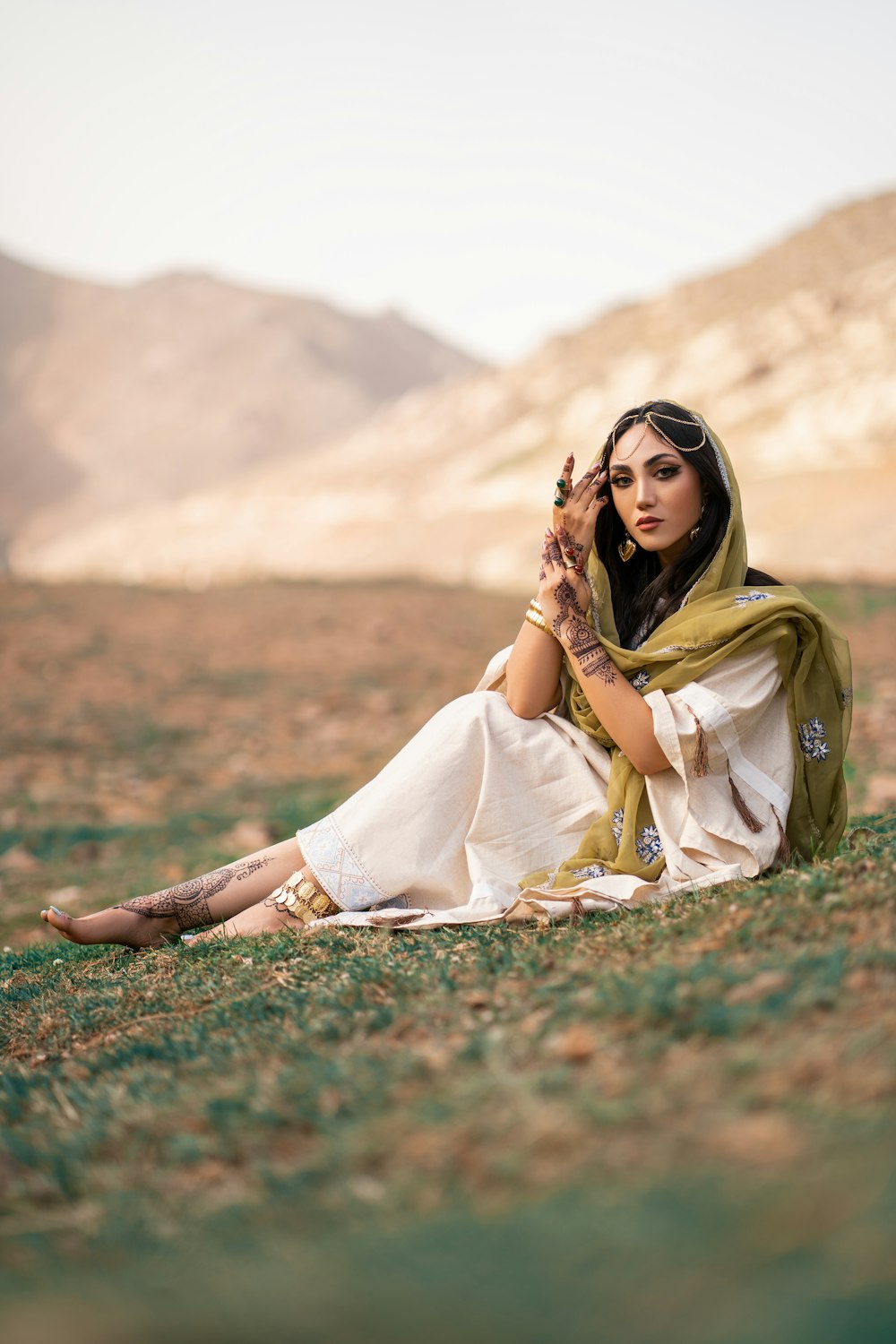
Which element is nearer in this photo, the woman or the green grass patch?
the green grass patch

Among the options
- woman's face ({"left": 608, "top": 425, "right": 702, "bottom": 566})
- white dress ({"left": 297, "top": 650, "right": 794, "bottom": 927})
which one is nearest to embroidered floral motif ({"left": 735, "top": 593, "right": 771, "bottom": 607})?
white dress ({"left": 297, "top": 650, "right": 794, "bottom": 927})

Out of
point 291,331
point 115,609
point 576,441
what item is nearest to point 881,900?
point 115,609

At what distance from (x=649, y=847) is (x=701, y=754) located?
1.00ft

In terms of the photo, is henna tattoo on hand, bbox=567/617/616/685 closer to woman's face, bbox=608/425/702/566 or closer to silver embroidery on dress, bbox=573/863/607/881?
woman's face, bbox=608/425/702/566

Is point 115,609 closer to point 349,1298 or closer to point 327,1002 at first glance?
point 327,1002

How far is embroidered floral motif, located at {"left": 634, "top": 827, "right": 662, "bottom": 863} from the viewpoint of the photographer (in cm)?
293

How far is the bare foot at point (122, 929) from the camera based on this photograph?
3.18 m

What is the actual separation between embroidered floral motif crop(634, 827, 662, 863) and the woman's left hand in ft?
1.82

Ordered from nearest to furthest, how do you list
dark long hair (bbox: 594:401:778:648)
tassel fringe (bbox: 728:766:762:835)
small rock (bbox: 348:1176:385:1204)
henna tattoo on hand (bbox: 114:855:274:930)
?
small rock (bbox: 348:1176:385:1204) → tassel fringe (bbox: 728:766:762:835) → dark long hair (bbox: 594:401:778:648) → henna tattoo on hand (bbox: 114:855:274:930)

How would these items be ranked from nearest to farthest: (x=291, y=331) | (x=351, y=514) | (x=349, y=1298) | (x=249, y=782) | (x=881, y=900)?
(x=349, y=1298) < (x=881, y=900) < (x=249, y=782) < (x=351, y=514) < (x=291, y=331)

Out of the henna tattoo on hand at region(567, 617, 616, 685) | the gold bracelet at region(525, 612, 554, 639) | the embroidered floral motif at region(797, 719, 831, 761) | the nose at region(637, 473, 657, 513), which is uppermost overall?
the nose at region(637, 473, 657, 513)

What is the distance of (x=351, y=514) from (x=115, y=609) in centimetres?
1790

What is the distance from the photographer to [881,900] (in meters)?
2.19

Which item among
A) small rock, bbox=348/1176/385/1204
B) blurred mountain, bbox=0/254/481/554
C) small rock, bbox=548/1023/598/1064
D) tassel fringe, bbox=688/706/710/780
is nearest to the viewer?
small rock, bbox=348/1176/385/1204
